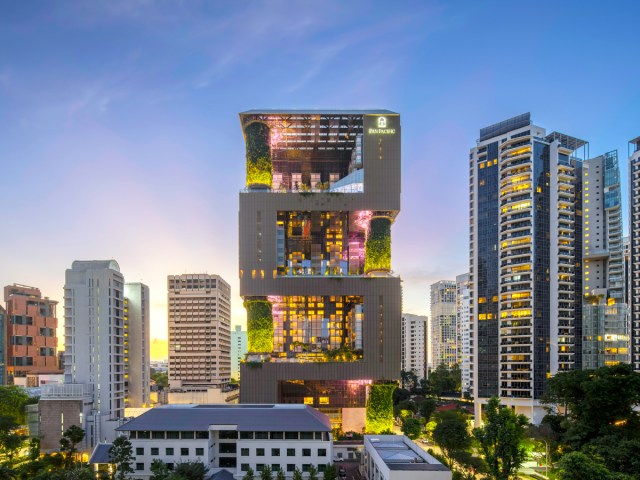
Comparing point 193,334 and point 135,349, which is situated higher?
point 135,349

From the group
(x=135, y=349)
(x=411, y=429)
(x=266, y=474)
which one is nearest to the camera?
(x=266, y=474)

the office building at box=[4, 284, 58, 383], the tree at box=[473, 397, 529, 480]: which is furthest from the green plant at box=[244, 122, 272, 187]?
the office building at box=[4, 284, 58, 383]

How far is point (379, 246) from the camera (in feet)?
246

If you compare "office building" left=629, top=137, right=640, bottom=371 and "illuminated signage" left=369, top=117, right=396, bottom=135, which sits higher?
"illuminated signage" left=369, top=117, right=396, bottom=135

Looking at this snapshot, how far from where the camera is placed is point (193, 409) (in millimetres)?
49969

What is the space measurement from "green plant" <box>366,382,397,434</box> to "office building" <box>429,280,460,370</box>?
366ft

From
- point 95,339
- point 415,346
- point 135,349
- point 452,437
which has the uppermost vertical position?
point 95,339

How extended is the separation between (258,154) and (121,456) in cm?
4931

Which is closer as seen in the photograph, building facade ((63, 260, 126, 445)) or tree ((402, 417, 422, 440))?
building facade ((63, 260, 126, 445))

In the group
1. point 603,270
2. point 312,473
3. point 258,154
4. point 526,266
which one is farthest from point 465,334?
point 312,473

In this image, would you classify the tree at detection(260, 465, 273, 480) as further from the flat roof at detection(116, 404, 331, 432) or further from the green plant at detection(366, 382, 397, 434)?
the green plant at detection(366, 382, 397, 434)

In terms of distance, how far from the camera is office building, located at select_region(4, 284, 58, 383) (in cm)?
9669

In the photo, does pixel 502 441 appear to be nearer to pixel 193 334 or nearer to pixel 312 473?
pixel 312 473

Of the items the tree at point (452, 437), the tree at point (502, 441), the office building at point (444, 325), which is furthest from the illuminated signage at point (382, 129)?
the office building at point (444, 325)
